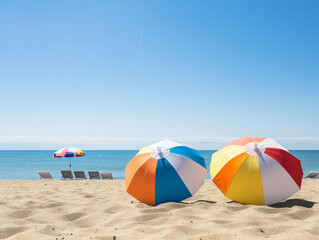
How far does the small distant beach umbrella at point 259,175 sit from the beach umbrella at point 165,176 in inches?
18.1

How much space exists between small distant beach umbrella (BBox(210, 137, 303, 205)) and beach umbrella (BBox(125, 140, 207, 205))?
0.46 metres

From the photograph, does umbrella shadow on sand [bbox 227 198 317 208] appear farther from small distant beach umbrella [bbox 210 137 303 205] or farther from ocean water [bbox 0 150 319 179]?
ocean water [bbox 0 150 319 179]

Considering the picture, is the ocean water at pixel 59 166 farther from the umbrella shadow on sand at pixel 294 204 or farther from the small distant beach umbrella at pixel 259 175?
the small distant beach umbrella at pixel 259 175

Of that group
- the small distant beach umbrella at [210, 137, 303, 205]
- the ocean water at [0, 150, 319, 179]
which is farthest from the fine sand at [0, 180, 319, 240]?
the ocean water at [0, 150, 319, 179]

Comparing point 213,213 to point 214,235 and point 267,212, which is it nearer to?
point 267,212

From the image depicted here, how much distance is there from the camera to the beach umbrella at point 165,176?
186 inches

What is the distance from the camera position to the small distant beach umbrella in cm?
440

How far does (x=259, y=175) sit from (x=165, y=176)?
5.34 feet

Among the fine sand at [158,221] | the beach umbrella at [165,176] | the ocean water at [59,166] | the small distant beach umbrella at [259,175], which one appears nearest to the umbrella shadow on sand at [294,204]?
the fine sand at [158,221]

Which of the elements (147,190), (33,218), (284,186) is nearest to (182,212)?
(147,190)

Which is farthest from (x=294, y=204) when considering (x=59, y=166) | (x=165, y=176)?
(x=59, y=166)

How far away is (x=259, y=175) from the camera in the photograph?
437 cm

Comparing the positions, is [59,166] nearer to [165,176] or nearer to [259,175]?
[165,176]

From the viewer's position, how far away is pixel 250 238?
2906 mm
